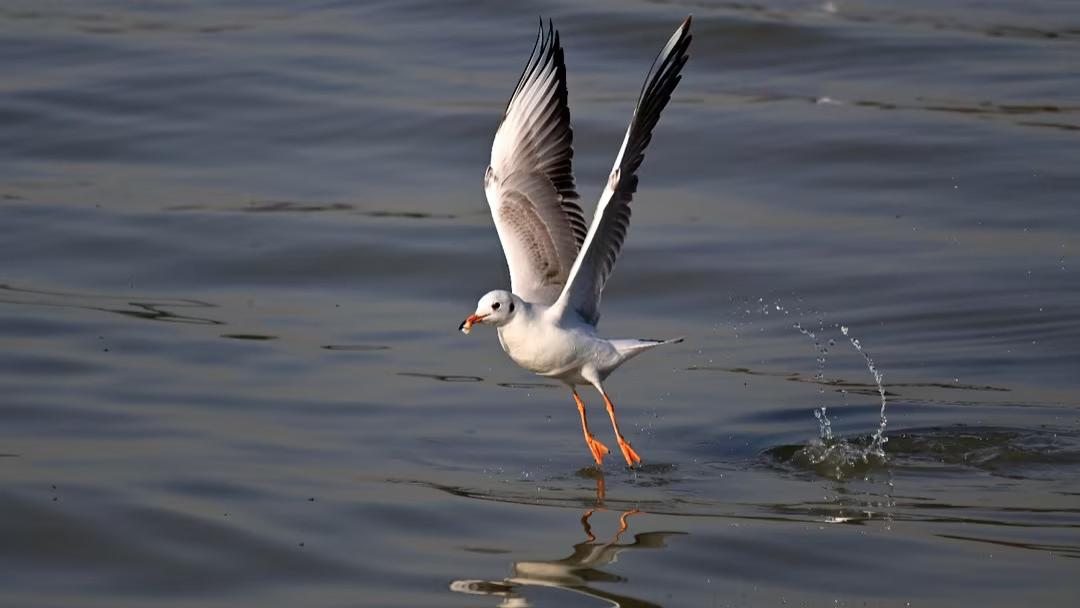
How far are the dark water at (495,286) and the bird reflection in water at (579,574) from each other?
0.05ft

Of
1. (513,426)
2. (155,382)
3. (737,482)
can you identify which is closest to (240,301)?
(155,382)

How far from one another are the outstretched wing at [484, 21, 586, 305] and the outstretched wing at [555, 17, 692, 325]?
0.37 metres

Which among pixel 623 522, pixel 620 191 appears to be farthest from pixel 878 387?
pixel 623 522

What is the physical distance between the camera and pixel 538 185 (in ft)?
29.6

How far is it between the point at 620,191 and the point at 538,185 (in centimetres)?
125

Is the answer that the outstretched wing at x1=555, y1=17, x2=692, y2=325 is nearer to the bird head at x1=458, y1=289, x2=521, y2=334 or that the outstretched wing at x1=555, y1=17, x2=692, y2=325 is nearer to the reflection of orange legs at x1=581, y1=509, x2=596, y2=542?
the bird head at x1=458, y1=289, x2=521, y2=334

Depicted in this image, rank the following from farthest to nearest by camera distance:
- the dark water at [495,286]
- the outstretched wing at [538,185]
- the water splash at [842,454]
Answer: the outstretched wing at [538,185]
the water splash at [842,454]
the dark water at [495,286]

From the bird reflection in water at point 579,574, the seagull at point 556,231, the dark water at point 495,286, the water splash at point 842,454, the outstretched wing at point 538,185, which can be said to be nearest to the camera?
the bird reflection in water at point 579,574

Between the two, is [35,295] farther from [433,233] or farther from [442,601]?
[442,601]

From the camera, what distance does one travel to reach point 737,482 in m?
7.79

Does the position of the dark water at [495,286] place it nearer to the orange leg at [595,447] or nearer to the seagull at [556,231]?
the orange leg at [595,447]

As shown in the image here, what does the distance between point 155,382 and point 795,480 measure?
344 cm

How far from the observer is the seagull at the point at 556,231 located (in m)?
7.83

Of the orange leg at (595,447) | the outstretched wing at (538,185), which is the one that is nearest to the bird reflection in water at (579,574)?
the orange leg at (595,447)
